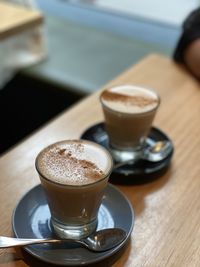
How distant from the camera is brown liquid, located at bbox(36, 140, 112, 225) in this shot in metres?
0.52

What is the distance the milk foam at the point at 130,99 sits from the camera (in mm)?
722

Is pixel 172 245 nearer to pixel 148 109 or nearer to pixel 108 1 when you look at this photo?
pixel 148 109

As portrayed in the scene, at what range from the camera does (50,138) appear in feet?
2.69

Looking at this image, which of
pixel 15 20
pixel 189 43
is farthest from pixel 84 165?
pixel 15 20

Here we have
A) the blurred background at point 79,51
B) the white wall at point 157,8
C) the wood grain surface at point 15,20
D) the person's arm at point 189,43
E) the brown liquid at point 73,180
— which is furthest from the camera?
the white wall at point 157,8

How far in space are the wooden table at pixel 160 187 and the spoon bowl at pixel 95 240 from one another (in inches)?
1.0

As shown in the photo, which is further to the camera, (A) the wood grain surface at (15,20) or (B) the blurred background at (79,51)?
(B) the blurred background at (79,51)

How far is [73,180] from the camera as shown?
0.52 metres

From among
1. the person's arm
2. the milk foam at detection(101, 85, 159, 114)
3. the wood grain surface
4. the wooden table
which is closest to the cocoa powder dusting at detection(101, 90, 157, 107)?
the milk foam at detection(101, 85, 159, 114)

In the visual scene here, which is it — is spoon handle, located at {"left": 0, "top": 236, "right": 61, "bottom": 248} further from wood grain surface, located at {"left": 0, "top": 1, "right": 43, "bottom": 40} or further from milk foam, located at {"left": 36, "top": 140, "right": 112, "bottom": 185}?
wood grain surface, located at {"left": 0, "top": 1, "right": 43, "bottom": 40}

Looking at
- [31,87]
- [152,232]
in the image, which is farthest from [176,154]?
[31,87]

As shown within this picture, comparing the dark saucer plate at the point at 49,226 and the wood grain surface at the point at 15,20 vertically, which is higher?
the dark saucer plate at the point at 49,226

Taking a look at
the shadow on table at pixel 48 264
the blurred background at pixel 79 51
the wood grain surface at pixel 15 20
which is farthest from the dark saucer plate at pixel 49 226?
the blurred background at pixel 79 51

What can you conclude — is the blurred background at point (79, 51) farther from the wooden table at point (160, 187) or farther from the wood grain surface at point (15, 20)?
the wooden table at point (160, 187)
